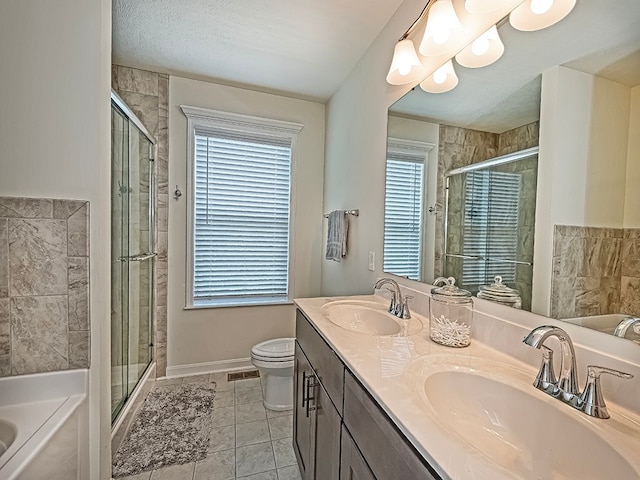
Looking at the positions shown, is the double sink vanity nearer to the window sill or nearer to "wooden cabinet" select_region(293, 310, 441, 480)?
"wooden cabinet" select_region(293, 310, 441, 480)

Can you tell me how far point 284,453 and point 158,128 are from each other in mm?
2511

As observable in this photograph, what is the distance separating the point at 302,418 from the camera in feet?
4.62

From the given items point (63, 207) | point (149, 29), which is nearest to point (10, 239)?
point (63, 207)

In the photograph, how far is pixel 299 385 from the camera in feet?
4.84

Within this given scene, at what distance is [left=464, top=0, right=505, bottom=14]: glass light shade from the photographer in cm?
103

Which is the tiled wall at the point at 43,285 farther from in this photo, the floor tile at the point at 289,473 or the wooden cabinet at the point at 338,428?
the floor tile at the point at 289,473

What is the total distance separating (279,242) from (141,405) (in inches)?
63.8

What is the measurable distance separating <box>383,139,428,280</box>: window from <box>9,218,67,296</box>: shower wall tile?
1.58m

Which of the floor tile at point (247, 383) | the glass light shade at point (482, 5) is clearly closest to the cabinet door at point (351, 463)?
the glass light shade at point (482, 5)

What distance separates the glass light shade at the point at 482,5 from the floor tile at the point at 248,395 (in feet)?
8.34

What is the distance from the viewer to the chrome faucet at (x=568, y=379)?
0.62 metres

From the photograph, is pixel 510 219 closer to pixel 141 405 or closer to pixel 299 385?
pixel 299 385

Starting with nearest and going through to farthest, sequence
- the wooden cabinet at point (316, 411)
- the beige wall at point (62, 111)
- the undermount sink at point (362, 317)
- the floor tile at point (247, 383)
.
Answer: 1. the wooden cabinet at point (316, 411)
2. the beige wall at point (62, 111)
3. the undermount sink at point (362, 317)
4. the floor tile at point (247, 383)

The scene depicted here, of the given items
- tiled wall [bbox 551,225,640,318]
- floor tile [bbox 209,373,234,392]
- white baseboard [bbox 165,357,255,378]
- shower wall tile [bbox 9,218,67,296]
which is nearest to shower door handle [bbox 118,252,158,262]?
shower wall tile [bbox 9,218,67,296]
